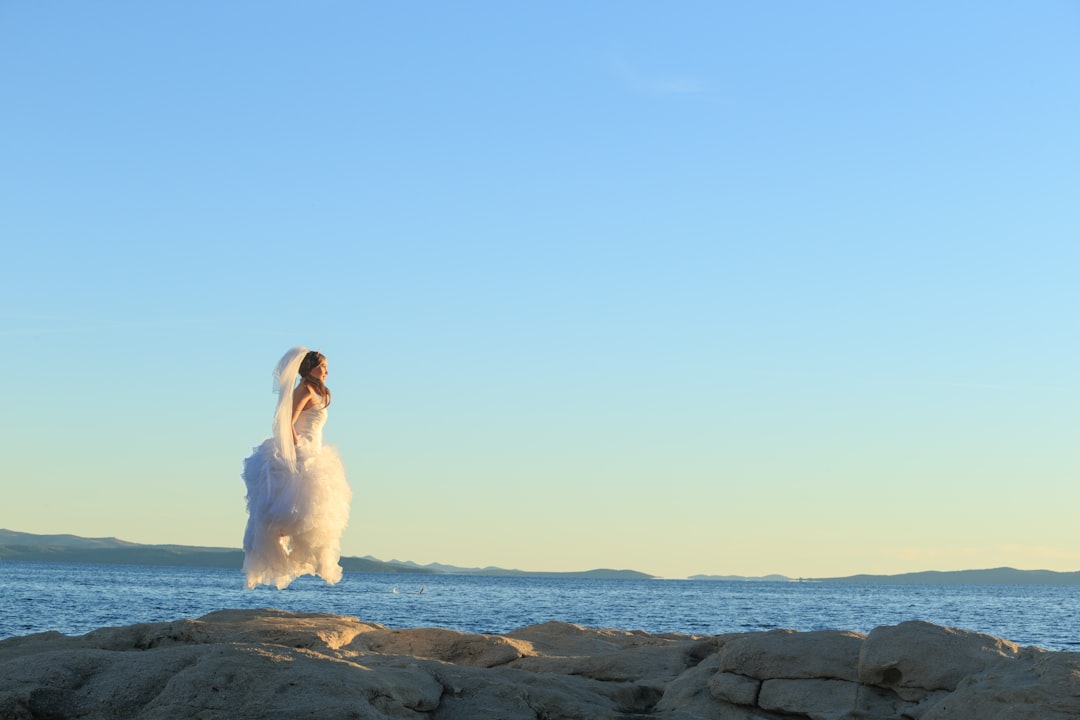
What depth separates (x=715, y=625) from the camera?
60656mm

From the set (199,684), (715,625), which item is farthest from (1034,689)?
(715,625)

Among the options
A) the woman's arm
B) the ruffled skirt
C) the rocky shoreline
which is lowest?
the rocky shoreline

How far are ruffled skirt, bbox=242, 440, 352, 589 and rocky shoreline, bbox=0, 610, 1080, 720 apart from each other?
79 cm

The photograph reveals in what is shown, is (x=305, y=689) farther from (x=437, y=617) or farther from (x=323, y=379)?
(x=437, y=617)

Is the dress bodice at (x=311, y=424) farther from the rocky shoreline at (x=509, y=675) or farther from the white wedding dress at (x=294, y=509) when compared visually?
the rocky shoreline at (x=509, y=675)

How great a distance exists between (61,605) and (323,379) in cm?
5932

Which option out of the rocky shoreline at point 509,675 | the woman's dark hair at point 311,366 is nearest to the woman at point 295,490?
the woman's dark hair at point 311,366

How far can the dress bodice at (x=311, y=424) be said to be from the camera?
1370cm

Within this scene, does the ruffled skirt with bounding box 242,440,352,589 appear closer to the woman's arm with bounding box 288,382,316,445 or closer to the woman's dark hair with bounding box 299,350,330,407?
the woman's arm with bounding box 288,382,316,445

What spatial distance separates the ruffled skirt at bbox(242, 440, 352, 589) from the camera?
13.2 m

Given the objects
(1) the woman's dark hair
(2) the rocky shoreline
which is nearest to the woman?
(1) the woman's dark hair

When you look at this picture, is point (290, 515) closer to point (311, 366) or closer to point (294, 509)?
point (294, 509)

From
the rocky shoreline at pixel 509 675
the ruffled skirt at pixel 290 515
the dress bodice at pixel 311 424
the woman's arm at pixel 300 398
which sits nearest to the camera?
the rocky shoreline at pixel 509 675

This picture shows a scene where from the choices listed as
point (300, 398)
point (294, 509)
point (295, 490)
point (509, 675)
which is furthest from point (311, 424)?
point (509, 675)
